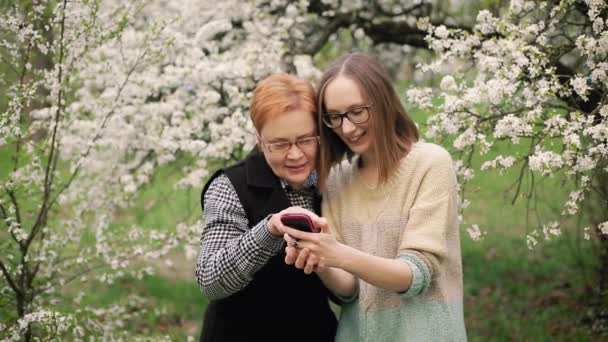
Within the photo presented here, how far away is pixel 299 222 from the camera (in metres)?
2.00

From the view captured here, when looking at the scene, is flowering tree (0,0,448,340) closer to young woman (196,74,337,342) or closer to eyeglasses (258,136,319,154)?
young woman (196,74,337,342)

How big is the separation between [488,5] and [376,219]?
150 inches

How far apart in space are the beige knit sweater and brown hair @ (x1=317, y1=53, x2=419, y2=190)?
43mm

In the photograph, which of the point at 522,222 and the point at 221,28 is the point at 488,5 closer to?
the point at 221,28

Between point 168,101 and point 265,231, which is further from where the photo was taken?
point 168,101

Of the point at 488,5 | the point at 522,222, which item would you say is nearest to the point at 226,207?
the point at 488,5

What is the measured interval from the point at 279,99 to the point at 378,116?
1.02ft

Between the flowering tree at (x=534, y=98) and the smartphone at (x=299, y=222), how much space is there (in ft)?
4.12

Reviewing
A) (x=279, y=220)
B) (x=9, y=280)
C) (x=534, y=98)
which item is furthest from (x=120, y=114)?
(x=279, y=220)

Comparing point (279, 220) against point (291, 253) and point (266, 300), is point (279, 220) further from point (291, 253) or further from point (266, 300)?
point (266, 300)

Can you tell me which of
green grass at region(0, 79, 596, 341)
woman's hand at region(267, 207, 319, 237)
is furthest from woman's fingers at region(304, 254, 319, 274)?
green grass at region(0, 79, 596, 341)

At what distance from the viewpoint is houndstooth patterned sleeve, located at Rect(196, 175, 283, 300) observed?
6.84 ft

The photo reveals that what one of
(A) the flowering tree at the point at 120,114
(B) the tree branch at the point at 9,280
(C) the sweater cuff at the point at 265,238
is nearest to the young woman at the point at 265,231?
(C) the sweater cuff at the point at 265,238

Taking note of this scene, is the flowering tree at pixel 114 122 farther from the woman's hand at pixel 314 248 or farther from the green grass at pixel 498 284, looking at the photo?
the woman's hand at pixel 314 248
